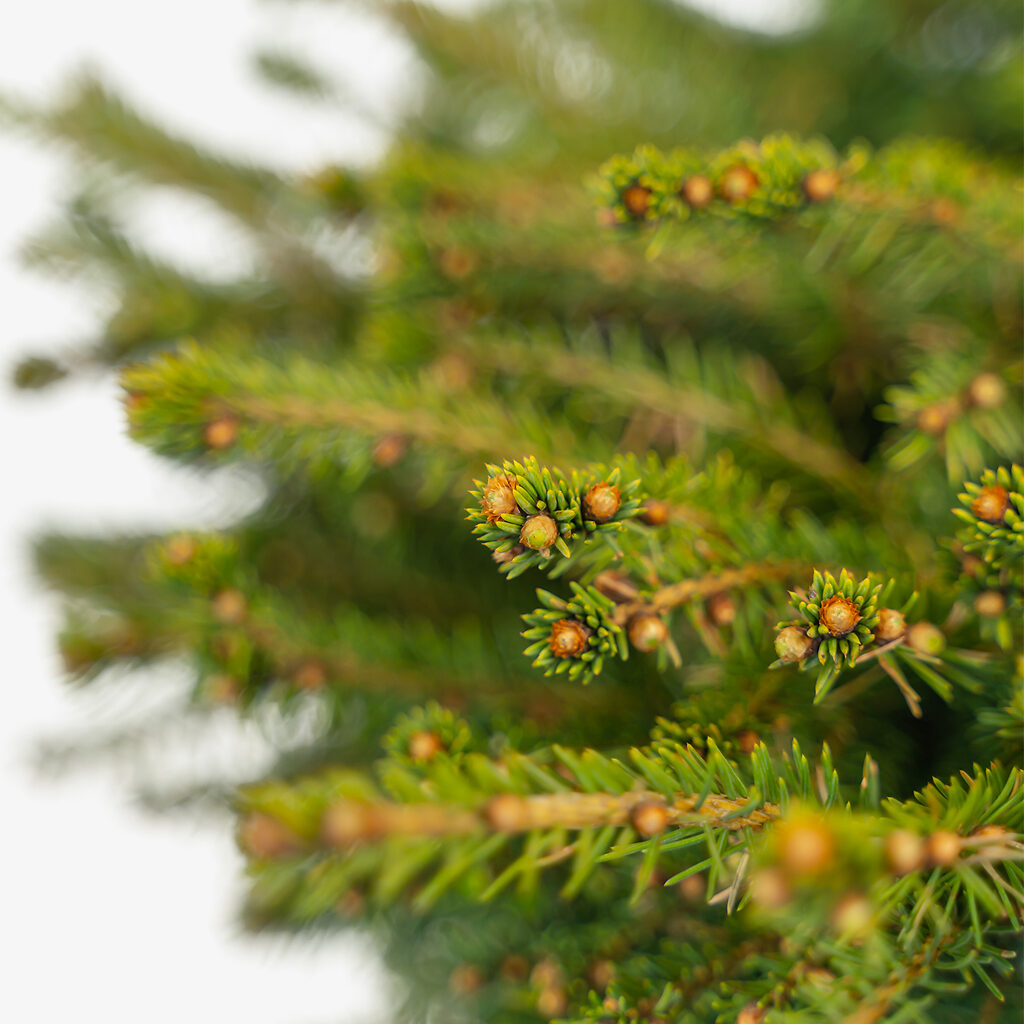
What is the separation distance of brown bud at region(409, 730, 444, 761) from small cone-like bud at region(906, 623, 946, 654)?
5.5 inches

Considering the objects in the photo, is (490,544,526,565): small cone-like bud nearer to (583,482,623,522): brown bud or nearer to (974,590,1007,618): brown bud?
(583,482,623,522): brown bud

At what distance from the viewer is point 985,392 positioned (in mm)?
281

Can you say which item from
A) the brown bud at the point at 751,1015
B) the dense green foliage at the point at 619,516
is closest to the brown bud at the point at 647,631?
the dense green foliage at the point at 619,516

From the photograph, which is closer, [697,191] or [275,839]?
[275,839]

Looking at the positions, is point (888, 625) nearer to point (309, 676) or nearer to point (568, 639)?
point (568, 639)

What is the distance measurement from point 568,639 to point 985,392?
0.19 metres

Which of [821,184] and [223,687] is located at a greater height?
[821,184]

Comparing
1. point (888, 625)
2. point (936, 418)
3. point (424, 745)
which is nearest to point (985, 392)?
point (936, 418)

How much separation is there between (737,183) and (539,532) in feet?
0.49

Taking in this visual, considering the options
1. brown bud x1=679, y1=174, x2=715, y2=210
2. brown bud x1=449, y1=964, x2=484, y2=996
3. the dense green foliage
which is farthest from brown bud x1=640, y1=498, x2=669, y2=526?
brown bud x1=449, y1=964, x2=484, y2=996

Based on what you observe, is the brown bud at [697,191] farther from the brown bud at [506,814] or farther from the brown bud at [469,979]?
the brown bud at [469,979]

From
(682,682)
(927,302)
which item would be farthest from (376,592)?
(927,302)

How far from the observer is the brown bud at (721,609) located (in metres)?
Result: 0.25

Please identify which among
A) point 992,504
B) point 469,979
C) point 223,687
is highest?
point 992,504
